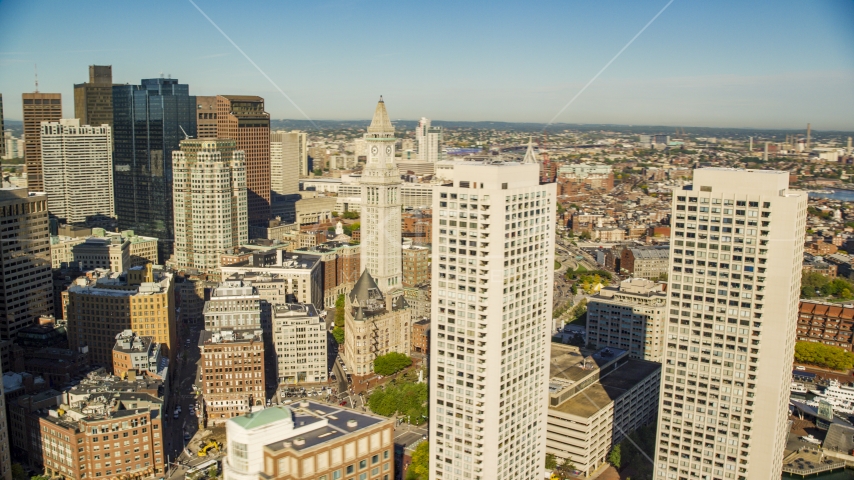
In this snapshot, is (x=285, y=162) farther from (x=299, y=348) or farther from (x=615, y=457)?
(x=615, y=457)

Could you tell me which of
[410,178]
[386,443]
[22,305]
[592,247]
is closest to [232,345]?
[22,305]

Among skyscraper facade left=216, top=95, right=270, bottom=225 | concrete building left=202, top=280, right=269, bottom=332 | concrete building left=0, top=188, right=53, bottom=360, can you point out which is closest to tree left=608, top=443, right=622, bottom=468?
concrete building left=202, top=280, right=269, bottom=332

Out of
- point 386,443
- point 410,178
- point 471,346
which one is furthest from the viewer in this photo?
point 410,178

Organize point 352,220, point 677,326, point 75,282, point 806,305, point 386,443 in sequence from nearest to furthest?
1. point 386,443
2. point 677,326
3. point 75,282
4. point 806,305
5. point 352,220

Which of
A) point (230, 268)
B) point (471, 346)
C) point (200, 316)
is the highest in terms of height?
point (471, 346)

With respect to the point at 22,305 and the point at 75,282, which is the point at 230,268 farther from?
the point at 22,305

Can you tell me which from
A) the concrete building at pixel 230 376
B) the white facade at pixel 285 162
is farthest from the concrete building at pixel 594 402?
the white facade at pixel 285 162

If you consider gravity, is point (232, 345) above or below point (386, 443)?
below
